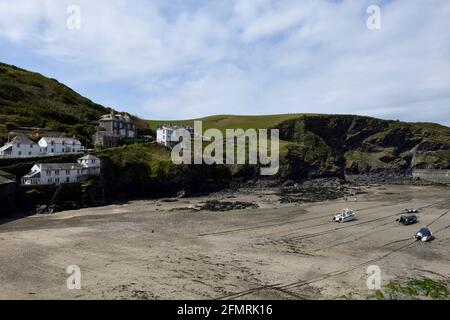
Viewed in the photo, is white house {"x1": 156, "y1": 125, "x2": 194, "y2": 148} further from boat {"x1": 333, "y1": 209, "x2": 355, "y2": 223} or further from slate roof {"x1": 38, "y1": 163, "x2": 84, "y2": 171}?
boat {"x1": 333, "y1": 209, "x2": 355, "y2": 223}

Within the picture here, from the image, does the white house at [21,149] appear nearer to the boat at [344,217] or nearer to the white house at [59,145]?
the white house at [59,145]

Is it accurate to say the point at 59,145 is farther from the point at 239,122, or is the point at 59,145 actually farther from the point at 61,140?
the point at 239,122

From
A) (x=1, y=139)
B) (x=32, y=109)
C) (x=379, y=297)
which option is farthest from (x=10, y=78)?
(x=379, y=297)
